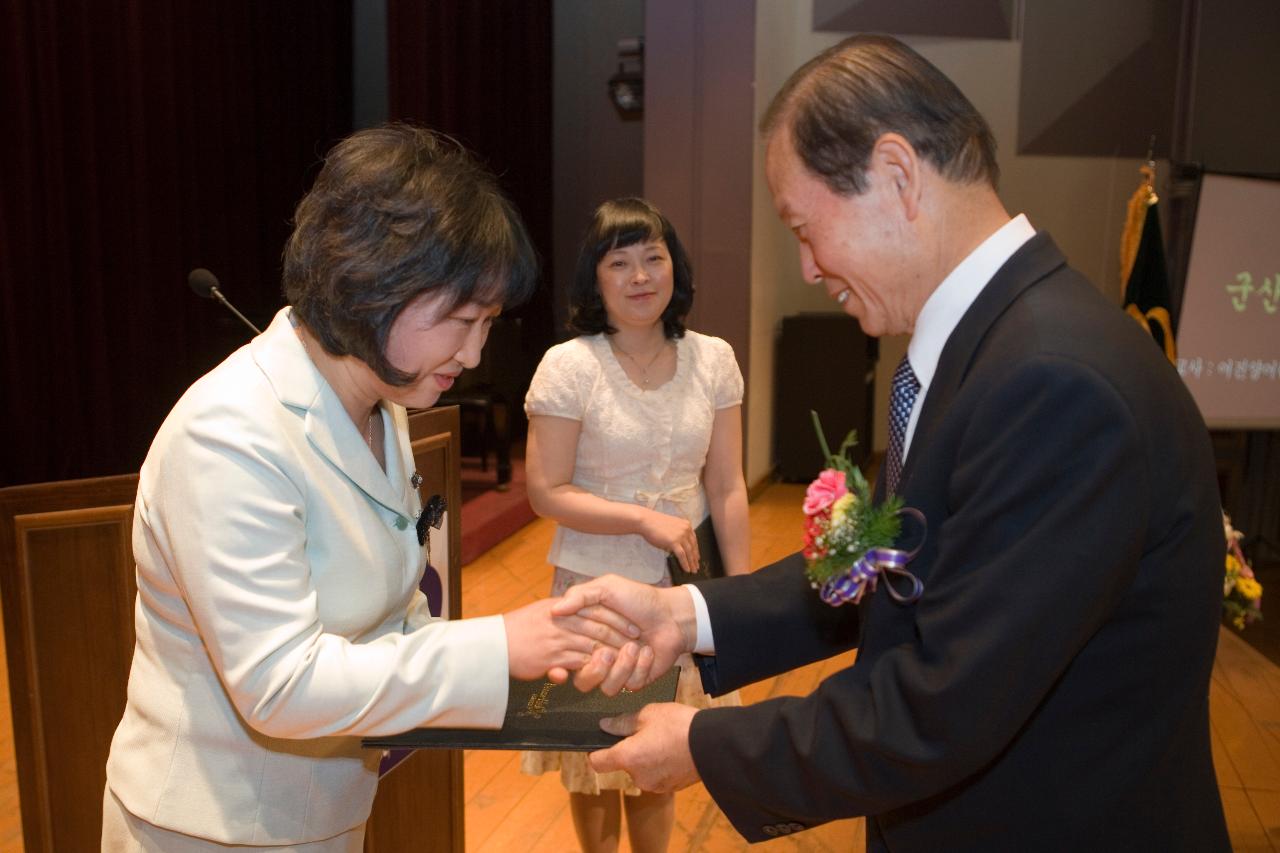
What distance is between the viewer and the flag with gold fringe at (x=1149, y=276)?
218 inches

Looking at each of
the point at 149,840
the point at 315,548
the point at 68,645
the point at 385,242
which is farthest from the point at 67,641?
the point at 385,242

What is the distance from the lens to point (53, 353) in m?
5.89

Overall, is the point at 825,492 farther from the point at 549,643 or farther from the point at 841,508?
the point at 549,643

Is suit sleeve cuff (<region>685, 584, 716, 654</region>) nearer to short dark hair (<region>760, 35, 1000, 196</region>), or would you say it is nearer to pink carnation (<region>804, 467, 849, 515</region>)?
pink carnation (<region>804, 467, 849, 515</region>)

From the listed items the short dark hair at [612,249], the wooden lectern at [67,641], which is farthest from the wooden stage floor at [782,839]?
the short dark hair at [612,249]

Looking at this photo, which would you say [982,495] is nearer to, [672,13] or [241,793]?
[241,793]

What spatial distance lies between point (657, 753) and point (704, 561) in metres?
1.21

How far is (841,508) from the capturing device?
127 centimetres

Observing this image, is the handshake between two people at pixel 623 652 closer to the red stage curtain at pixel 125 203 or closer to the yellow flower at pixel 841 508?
the yellow flower at pixel 841 508

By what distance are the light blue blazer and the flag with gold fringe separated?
16.9ft

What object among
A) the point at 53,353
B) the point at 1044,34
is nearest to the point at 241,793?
the point at 53,353

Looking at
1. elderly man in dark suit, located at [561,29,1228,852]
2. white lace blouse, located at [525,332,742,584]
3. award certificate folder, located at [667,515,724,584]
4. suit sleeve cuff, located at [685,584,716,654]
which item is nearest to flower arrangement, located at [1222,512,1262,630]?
award certificate folder, located at [667,515,724,584]

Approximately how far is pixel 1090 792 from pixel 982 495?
1.16ft

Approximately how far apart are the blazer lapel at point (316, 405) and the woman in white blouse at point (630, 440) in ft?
3.64
